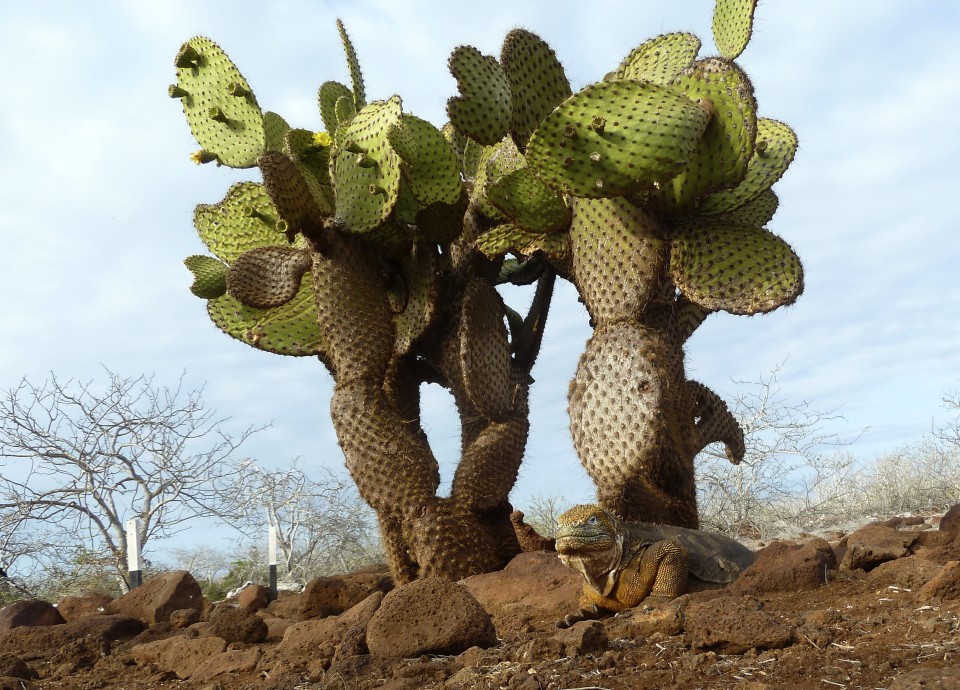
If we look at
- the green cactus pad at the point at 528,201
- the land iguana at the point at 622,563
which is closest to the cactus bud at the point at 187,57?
the green cactus pad at the point at 528,201

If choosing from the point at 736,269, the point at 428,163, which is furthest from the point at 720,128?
the point at 428,163

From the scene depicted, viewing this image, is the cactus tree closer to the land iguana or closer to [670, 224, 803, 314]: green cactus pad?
[670, 224, 803, 314]: green cactus pad

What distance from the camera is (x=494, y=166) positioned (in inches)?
266

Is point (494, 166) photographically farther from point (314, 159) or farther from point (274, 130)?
point (274, 130)

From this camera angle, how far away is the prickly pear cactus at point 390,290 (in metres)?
6.36

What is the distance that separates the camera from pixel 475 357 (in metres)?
6.79

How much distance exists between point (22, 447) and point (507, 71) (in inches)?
333

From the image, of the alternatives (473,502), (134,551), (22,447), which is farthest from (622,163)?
(22,447)

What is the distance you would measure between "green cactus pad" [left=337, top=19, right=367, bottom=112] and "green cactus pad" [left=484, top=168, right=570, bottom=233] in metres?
2.02

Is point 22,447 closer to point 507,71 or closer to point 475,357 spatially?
point 475,357

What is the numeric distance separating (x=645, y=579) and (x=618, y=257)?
1983 millimetres

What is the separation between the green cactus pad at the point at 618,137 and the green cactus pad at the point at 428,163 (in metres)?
1.24

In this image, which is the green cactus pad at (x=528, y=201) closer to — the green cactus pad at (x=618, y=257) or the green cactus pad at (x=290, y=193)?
the green cactus pad at (x=618, y=257)

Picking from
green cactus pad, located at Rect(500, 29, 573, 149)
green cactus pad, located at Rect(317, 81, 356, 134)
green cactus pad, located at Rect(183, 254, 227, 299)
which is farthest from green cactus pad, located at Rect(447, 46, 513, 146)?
green cactus pad, located at Rect(183, 254, 227, 299)
